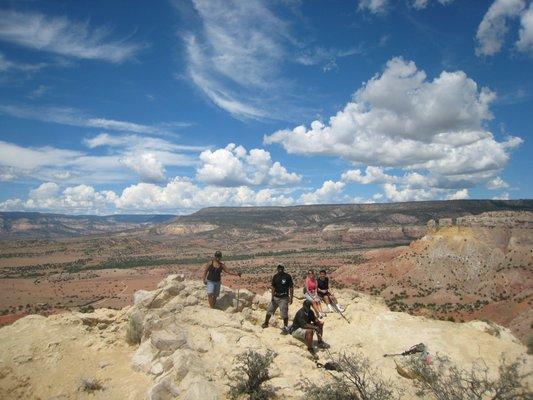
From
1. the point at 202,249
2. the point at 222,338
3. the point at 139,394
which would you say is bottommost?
the point at 202,249

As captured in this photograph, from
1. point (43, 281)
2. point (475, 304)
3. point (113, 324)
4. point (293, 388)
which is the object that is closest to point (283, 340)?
point (293, 388)

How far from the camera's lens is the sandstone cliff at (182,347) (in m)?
8.96

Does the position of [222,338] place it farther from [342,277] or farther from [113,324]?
[342,277]

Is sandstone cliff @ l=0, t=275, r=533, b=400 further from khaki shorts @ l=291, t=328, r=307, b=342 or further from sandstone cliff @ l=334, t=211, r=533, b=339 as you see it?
sandstone cliff @ l=334, t=211, r=533, b=339

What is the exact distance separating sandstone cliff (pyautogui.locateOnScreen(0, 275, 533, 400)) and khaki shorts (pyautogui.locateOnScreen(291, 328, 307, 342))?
10.9 inches

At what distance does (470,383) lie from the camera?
862 centimetres

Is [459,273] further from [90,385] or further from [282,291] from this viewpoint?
[90,385]

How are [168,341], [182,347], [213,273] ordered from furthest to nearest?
[213,273] → [168,341] → [182,347]

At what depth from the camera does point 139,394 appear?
343 inches

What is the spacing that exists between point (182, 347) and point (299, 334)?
3.40 metres

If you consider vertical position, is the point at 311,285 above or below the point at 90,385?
above


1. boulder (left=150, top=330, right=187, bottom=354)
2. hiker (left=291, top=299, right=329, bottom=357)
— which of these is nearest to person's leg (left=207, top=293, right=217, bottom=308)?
boulder (left=150, top=330, right=187, bottom=354)

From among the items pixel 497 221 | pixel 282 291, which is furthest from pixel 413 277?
pixel 282 291

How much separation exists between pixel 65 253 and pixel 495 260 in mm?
135312
